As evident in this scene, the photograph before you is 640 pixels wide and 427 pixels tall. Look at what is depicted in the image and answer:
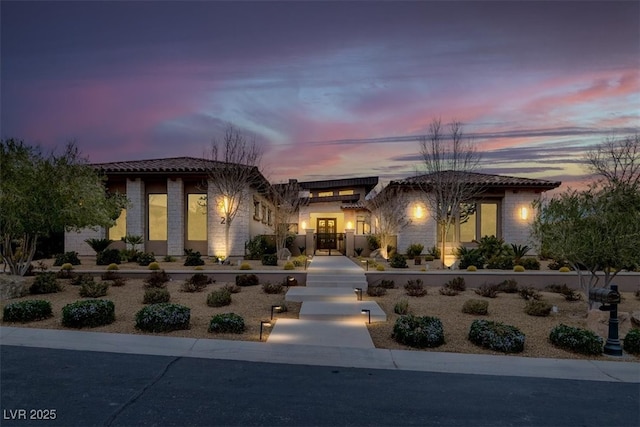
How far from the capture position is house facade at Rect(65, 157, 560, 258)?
1967 cm

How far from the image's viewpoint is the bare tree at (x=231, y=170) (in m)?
18.2

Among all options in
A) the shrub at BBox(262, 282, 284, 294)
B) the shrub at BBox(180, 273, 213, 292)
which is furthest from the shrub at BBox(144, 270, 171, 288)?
the shrub at BBox(262, 282, 284, 294)

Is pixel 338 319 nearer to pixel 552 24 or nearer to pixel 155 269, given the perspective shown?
pixel 155 269

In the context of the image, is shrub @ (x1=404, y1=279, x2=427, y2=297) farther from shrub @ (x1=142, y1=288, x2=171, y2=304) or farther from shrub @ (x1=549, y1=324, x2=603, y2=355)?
shrub @ (x1=142, y1=288, x2=171, y2=304)

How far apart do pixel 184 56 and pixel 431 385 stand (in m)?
12.7

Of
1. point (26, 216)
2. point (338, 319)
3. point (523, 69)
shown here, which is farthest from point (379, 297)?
point (26, 216)

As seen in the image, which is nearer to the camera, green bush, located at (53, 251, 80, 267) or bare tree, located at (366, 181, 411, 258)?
green bush, located at (53, 251, 80, 267)

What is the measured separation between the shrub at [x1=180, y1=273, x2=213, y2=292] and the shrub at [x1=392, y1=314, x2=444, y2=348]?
22.3 feet

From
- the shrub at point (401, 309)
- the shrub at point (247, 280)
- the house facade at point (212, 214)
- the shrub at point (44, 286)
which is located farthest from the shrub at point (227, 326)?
the house facade at point (212, 214)

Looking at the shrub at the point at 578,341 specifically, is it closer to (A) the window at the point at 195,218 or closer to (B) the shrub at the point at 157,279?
(B) the shrub at the point at 157,279

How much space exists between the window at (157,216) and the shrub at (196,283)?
7.42m

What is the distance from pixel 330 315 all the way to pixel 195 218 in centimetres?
1283

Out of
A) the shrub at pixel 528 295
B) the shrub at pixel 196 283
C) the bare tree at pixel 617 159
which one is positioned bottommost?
the shrub at pixel 528 295

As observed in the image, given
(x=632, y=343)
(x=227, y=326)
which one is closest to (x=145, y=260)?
(x=227, y=326)
